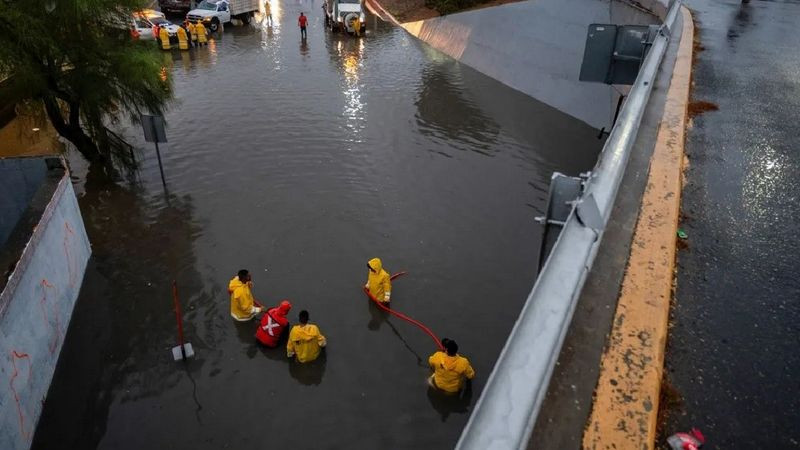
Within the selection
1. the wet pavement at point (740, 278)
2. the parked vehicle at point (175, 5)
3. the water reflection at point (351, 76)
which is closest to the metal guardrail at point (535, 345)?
the wet pavement at point (740, 278)

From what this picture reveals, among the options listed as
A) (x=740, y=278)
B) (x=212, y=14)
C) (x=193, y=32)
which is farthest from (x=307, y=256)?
(x=212, y=14)

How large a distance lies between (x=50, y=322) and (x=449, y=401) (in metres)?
6.15

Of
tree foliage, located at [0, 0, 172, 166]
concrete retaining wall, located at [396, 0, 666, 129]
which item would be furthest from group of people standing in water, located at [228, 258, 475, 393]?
concrete retaining wall, located at [396, 0, 666, 129]

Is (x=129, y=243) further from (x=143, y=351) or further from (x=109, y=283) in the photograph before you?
(x=143, y=351)

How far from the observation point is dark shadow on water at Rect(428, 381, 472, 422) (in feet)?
24.8

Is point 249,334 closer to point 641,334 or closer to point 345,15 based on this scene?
point 641,334

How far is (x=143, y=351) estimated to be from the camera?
8484 mm

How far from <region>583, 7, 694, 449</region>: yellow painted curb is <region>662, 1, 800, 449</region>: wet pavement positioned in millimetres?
213

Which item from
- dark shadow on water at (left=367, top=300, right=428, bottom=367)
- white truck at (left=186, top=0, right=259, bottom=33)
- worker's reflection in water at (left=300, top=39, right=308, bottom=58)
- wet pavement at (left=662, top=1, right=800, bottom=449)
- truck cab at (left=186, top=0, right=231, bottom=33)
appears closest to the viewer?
wet pavement at (left=662, top=1, right=800, bottom=449)

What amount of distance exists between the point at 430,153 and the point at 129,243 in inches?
340

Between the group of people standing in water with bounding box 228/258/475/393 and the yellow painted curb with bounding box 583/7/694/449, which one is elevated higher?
the yellow painted curb with bounding box 583/7/694/449

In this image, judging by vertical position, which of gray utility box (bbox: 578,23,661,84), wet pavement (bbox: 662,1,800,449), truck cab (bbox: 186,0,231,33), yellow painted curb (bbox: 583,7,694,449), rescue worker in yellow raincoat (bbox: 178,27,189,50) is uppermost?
gray utility box (bbox: 578,23,661,84)

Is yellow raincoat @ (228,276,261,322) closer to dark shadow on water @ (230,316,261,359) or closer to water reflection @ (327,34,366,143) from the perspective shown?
dark shadow on water @ (230,316,261,359)

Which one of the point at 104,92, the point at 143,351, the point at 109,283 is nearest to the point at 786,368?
the point at 143,351
